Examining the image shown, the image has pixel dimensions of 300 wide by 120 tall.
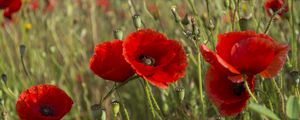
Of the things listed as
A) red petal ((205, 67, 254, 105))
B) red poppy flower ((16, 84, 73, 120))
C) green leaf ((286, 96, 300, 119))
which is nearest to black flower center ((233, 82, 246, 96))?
red petal ((205, 67, 254, 105))

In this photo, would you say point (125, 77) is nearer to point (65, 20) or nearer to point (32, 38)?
point (32, 38)

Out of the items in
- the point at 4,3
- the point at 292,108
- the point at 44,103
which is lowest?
the point at 292,108

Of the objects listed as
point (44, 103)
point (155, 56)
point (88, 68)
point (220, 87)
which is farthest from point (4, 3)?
point (88, 68)

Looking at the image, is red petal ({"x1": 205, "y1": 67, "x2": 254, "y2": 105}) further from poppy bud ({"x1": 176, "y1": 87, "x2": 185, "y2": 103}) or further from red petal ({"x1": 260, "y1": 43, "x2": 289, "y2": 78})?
poppy bud ({"x1": 176, "y1": 87, "x2": 185, "y2": 103})

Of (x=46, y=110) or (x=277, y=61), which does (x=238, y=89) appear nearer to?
(x=277, y=61)

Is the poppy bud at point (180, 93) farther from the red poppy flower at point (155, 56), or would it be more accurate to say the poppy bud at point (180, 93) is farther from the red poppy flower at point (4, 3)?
the red poppy flower at point (4, 3)

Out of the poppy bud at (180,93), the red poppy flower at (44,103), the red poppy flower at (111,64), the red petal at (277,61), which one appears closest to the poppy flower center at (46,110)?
the red poppy flower at (44,103)
